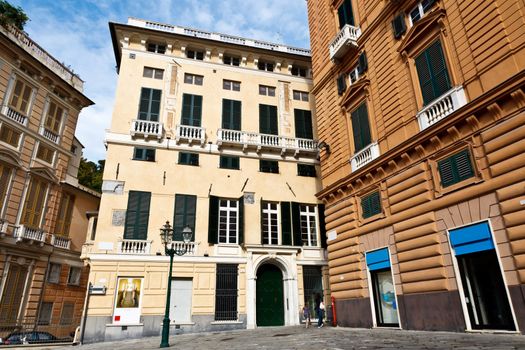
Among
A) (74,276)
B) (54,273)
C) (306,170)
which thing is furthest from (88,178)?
(306,170)

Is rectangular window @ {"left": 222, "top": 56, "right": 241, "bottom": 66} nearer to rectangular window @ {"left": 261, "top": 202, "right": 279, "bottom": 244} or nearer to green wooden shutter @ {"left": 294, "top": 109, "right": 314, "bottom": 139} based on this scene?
green wooden shutter @ {"left": 294, "top": 109, "right": 314, "bottom": 139}

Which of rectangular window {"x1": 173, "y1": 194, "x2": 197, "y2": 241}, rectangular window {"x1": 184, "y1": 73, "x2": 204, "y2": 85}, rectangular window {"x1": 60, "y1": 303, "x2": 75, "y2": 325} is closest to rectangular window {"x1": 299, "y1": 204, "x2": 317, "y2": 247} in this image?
rectangular window {"x1": 173, "y1": 194, "x2": 197, "y2": 241}

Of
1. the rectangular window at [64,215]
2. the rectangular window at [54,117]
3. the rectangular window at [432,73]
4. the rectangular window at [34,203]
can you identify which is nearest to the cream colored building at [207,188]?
the rectangular window at [64,215]

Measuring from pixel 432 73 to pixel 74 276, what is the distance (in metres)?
25.8

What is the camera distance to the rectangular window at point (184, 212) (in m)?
19.5

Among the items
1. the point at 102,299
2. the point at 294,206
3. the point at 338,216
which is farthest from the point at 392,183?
the point at 102,299

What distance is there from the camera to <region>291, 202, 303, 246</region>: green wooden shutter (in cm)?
2100

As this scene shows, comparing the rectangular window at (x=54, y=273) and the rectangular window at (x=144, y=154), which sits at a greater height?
the rectangular window at (x=144, y=154)

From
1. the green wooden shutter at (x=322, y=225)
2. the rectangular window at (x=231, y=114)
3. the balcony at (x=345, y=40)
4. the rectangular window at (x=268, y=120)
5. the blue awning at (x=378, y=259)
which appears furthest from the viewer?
the rectangular window at (x=268, y=120)

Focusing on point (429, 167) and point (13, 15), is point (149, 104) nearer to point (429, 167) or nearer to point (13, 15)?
point (13, 15)

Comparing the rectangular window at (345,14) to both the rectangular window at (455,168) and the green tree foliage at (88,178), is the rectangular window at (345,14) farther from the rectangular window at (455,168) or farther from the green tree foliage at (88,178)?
the green tree foliage at (88,178)

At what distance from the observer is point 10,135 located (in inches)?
818

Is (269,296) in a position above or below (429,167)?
below

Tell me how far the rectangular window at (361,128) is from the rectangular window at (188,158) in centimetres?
967
